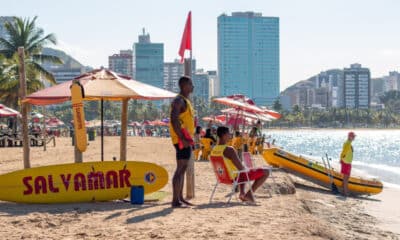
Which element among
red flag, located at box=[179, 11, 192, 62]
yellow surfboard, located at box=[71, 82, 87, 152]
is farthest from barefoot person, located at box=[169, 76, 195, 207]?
yellow surfboard, located at box=[71, 82, 87, 152]

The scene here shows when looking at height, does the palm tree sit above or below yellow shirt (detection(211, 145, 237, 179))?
above

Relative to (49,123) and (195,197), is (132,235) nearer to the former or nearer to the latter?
(195,197)

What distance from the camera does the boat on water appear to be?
1531 centimetres

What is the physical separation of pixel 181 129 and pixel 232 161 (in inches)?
44.2

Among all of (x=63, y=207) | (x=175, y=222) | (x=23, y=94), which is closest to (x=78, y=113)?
(x=63, y=207)

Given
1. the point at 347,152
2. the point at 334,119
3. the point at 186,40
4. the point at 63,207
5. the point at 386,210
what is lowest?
the point at 386,210

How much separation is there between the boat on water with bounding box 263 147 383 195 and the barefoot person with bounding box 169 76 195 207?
7691mm

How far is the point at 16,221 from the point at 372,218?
675cm

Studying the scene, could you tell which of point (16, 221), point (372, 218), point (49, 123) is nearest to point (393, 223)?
point (372, 218)

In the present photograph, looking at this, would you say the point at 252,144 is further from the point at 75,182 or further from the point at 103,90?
the point at 75,182

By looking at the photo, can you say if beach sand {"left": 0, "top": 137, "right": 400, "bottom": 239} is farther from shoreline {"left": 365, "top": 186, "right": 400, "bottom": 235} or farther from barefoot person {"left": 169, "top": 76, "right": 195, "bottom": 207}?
shoreline {"left": 365, "top": 186, "right": 400, "bottom": 235}

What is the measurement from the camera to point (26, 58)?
37.0m

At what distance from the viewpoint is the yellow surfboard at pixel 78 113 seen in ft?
28.7

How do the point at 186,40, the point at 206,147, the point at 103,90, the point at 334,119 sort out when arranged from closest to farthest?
the point at 103,90, the point at 186,40, the point at 206,147, the point at 334,119
